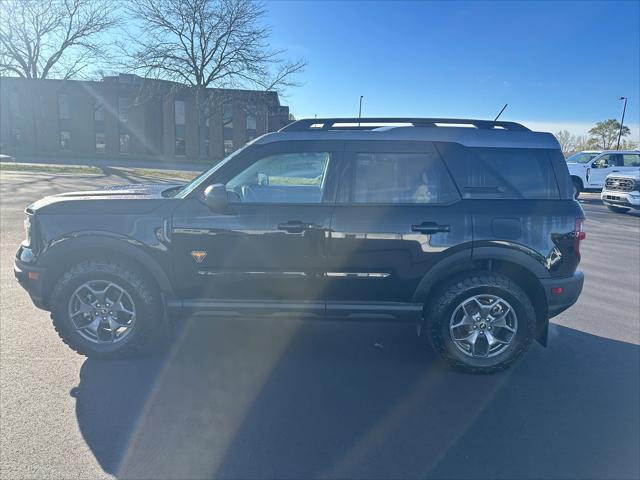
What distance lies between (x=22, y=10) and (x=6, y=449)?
40.8 metres

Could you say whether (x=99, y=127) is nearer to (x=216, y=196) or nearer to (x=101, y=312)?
(x=101, y=312)

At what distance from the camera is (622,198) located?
14312mm

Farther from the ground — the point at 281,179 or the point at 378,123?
the point at 378,123

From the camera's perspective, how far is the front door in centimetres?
334

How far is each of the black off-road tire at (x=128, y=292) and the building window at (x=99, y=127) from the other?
44.8 m

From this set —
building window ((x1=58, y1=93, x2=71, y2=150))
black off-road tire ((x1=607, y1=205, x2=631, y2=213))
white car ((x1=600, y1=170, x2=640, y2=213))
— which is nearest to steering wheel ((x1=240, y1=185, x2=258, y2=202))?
white car ((x1=600, y1=170, x2=640, y2=213))

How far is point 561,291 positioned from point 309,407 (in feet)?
7.64

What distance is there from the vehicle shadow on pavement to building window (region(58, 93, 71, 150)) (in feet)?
156

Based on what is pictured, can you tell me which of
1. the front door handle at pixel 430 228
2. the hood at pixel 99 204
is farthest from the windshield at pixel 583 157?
the hood at pixel 99 204

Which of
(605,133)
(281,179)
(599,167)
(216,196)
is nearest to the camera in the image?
(216,196)

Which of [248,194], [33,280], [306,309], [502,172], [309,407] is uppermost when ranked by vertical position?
[502,172]

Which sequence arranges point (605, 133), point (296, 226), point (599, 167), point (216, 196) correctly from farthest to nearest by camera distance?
1. point (605, 133)
2. point (599, 167)
3. point (296, 226)
4. point (216, 196)

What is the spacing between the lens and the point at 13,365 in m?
3.33

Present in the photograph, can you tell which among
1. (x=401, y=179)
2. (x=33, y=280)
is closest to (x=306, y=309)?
(x=401, y=179)
